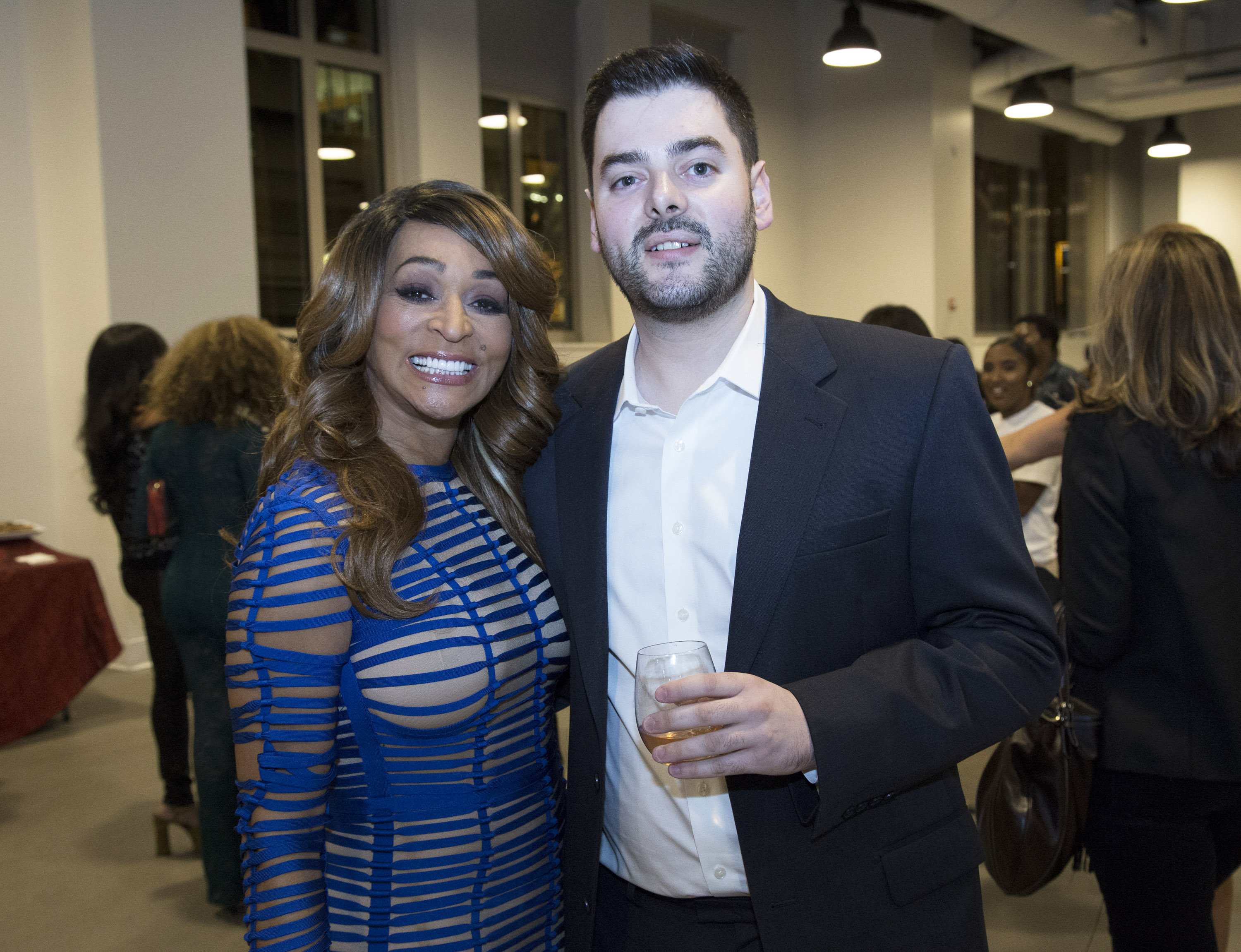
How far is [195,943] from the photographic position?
2.99m

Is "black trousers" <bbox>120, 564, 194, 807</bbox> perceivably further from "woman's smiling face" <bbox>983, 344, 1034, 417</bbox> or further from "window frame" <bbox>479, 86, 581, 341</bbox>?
"window frame" <bbox>479, 86, 581, 341</bbox>

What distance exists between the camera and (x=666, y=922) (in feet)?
4.56

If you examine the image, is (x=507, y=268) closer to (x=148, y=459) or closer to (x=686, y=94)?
(x=686, y=94)

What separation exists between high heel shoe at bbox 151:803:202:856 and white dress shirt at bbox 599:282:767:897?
267cm

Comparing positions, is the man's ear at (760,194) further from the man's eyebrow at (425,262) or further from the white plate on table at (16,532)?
the white plate on table at (16,532)

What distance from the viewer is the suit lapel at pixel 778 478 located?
1.27m

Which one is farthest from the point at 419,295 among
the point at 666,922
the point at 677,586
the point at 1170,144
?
the point at 1170,144

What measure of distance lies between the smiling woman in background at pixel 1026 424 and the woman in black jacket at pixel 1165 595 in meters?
0.64

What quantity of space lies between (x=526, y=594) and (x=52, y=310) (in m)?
5.56

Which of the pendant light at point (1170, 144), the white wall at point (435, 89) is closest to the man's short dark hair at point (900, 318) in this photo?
the white wall at point (435, 89)

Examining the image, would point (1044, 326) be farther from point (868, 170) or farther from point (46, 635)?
point (46, 635)

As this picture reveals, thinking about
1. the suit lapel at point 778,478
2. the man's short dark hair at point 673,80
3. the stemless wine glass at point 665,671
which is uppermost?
the man's short dark hair at point 673,80

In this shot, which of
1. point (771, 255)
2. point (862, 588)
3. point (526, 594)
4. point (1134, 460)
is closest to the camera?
point (862, 588)

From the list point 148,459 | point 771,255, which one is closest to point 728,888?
point 148,459
